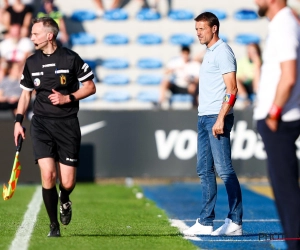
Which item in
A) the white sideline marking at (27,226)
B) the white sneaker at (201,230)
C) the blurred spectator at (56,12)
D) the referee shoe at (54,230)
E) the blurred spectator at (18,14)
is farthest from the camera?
the blurred spectator at (18,14)

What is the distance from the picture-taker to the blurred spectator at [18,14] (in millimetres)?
17906

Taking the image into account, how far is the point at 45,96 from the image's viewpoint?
808 centimetres

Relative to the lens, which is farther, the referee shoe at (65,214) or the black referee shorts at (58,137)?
the referee shoe at (65,214)

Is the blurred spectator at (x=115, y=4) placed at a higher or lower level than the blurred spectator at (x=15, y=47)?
higher

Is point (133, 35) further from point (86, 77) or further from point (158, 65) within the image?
point (86, 77)

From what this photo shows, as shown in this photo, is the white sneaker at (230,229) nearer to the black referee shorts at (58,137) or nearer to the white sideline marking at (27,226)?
the black referee shorts at (58,137)

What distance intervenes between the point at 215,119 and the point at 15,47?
10.2 metres

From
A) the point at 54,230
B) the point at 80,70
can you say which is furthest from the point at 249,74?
the point at 54,230

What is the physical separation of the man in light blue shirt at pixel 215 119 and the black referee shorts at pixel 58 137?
1.34 metres

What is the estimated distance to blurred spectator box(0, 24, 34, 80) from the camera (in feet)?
57.4

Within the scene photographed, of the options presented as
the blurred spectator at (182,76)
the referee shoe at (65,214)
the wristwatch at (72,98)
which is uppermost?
the wristwatch at (72,98)

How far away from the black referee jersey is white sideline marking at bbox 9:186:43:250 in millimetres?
1228

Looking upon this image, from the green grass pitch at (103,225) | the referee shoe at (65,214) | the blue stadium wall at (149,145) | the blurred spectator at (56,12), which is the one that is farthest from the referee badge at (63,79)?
the blurred spectator at (56,12)

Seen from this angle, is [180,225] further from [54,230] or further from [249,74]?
[249,74]
